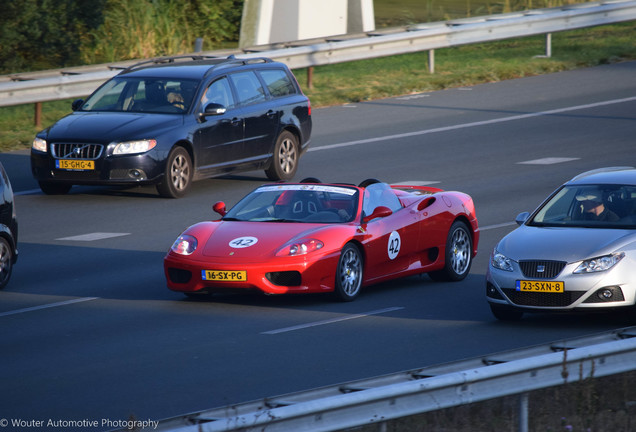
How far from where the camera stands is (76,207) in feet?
58.0

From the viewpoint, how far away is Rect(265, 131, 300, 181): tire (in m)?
20.0

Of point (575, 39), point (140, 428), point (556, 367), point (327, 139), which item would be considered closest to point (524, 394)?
point (556, 367)

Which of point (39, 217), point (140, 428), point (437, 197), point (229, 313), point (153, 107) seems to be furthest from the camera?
point (153, 107)

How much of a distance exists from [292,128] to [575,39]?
16.4 meters

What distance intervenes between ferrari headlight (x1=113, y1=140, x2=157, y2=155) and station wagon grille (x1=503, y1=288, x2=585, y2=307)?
26.0 feet

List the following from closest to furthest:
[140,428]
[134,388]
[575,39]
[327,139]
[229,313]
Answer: [140,428], [134,388], [229,313], [327,139], [575,39]

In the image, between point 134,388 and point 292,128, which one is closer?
A: point 134,388

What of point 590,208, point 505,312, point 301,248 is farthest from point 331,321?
point 590,208

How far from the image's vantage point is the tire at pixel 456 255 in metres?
13.5

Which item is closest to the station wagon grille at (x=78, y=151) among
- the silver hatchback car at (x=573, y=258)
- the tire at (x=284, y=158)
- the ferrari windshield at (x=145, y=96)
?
the ferrari windshield at (x=145, y=96)

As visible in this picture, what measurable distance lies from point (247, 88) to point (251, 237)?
7.89m

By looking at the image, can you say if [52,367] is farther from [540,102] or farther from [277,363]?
[540,102]

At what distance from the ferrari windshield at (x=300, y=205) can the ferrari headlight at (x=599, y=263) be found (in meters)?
2.74

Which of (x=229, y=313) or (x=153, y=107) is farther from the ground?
(x=153, y=107)
